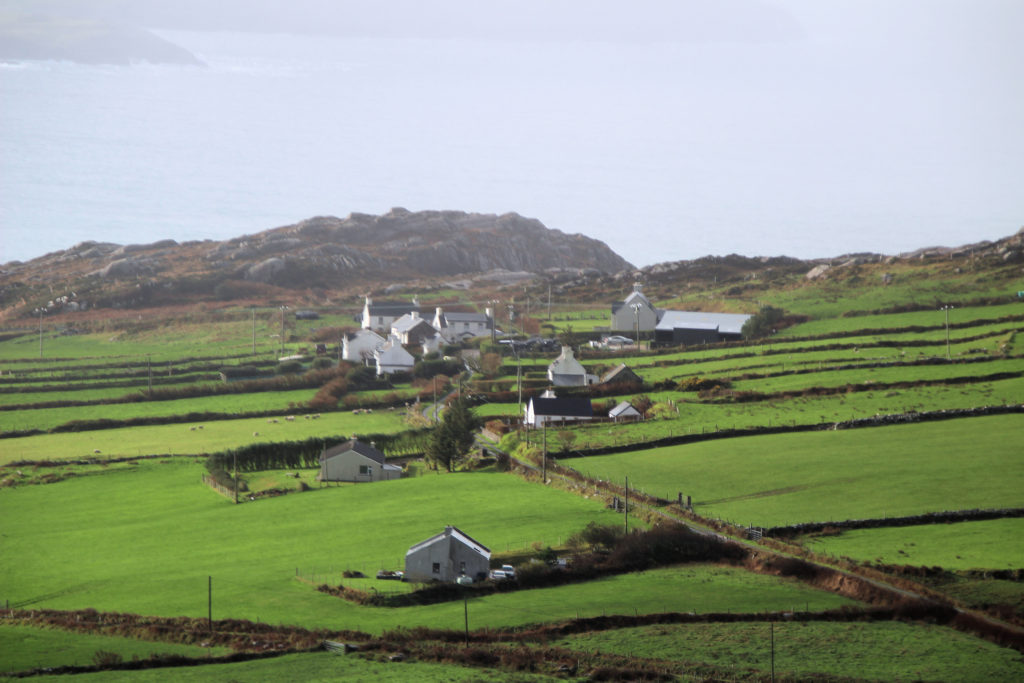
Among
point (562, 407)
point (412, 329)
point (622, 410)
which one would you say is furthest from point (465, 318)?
point (622, 410)

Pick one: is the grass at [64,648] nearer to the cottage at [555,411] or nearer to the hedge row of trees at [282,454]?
the hedge row of trees at [282,454]

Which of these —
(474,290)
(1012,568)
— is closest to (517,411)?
(1012,568)

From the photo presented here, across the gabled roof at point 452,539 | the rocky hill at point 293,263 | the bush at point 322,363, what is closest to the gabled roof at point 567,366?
the bush at point 322,363

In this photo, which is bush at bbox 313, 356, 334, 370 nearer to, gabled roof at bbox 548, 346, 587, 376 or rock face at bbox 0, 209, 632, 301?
gabled roof at bbox 548, 346, 587, 376

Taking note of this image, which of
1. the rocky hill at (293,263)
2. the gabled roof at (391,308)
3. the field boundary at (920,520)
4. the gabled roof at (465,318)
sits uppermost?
the rocky hill at (293,263)

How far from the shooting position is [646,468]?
55.5 metres

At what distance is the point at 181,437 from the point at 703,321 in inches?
1917

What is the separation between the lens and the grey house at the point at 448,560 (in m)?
40.8

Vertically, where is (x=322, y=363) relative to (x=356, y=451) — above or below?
above

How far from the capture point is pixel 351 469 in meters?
59.6

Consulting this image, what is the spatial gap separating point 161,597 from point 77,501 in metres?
17.6

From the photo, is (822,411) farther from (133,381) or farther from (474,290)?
(474,290)

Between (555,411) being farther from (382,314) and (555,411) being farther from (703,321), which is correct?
(382,314)

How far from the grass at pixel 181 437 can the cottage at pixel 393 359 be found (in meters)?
15.2
